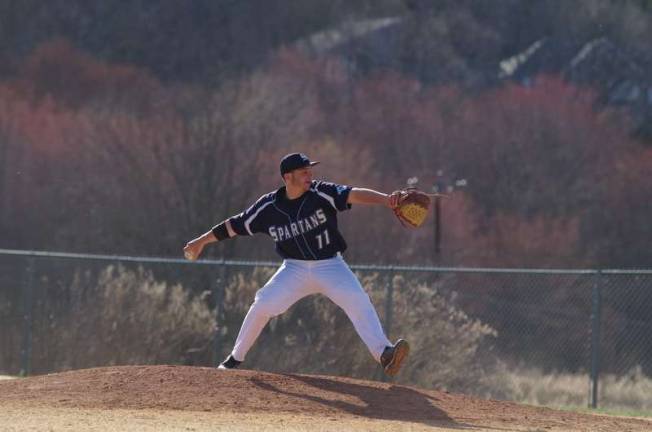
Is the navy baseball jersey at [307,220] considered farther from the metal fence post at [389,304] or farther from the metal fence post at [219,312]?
the metal fence post at [219,312]

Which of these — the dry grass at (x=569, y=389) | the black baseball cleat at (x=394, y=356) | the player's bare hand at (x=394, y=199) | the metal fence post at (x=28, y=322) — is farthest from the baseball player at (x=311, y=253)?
the metal fence post at (x=28, y=322)

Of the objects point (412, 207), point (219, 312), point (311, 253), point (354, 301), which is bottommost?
point (219, 312)

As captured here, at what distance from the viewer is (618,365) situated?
63.3ft

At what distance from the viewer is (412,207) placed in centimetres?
907

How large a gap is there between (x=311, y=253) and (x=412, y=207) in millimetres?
925

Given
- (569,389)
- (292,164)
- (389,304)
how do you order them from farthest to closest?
(569,389)
(389,304)
(292,164)

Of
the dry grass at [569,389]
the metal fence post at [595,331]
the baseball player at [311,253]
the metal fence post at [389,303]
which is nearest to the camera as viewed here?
the baseball player at [311,253]

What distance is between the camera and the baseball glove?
29.7 feet

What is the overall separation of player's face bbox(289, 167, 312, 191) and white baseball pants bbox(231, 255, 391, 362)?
591 mm

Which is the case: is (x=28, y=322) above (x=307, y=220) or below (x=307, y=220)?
below

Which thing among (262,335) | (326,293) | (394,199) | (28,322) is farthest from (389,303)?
(394,199)

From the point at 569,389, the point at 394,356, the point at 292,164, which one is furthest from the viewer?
the point at 569,389

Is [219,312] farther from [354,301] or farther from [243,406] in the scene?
[243,406]

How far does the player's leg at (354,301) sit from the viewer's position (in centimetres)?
936
